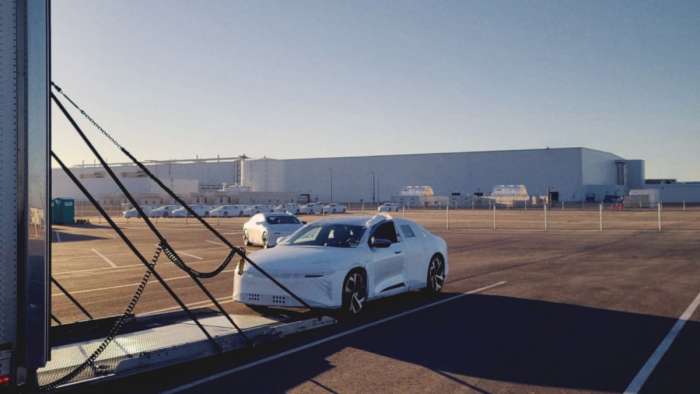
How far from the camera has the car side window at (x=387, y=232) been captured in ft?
33.8

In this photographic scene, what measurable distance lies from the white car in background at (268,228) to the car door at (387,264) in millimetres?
12202

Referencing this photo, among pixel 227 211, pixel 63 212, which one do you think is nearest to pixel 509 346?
pixel 63 212

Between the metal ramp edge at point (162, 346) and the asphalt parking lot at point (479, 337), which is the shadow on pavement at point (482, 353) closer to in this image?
the asphalt parking lot at point (479, 337)

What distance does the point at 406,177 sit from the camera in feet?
347

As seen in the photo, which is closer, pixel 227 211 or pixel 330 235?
pixel 330 235

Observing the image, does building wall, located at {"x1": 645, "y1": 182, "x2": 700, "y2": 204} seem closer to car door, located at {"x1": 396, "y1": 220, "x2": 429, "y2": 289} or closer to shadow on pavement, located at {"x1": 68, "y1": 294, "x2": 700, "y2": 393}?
car door, located at {"x1": 396, "y1": 220, "x2": 429, "y2": 289}

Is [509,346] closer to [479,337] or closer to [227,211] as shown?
[479,337]

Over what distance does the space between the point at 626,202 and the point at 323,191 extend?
52941mm

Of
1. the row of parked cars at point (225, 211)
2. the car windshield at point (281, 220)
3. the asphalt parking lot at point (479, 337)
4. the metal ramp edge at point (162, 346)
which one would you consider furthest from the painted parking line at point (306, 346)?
the row of parked cars at point (225, 211)

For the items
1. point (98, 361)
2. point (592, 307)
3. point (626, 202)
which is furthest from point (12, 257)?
point (626, 202)

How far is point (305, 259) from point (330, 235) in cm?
136

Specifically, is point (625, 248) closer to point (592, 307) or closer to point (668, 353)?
point (592, 307)

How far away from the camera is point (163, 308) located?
9914 millimetres

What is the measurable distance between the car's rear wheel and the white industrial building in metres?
91.0
